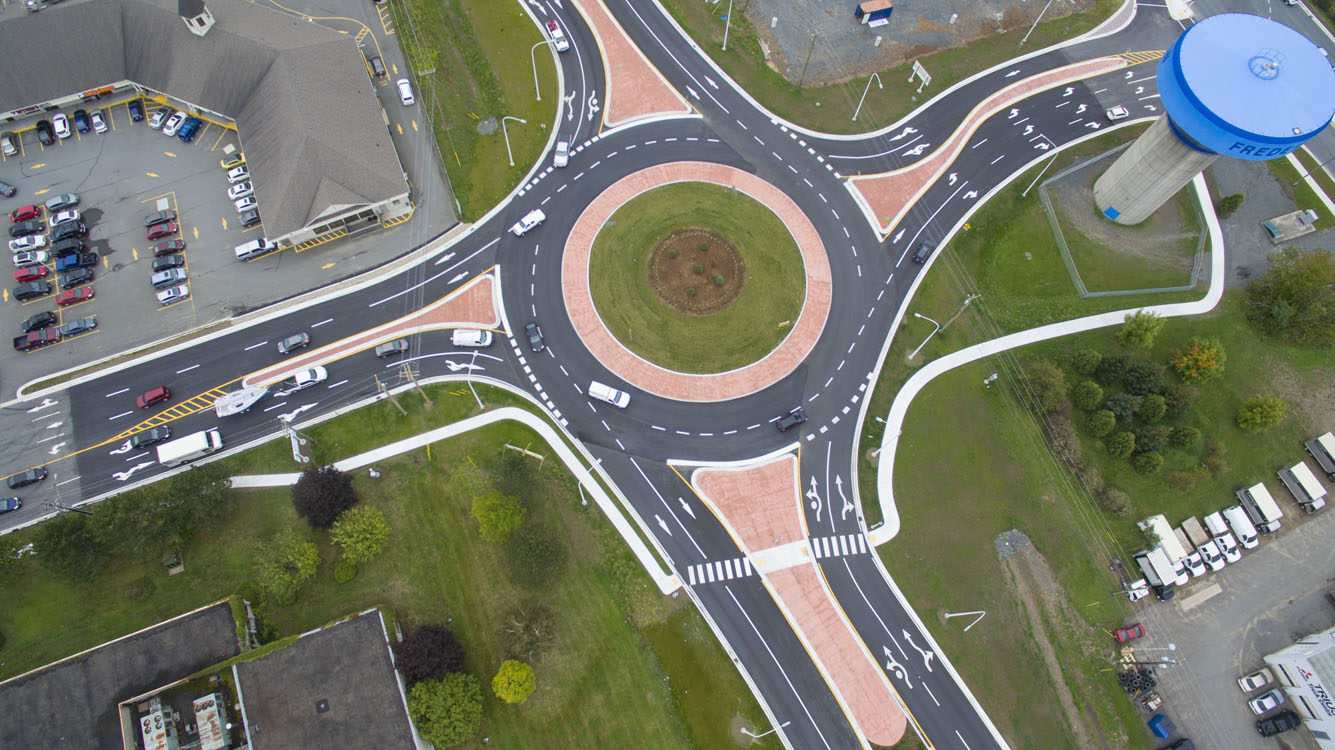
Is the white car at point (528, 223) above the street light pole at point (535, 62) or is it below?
below

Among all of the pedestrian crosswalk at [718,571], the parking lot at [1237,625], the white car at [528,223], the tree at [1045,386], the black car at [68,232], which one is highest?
the black car at [68,232]

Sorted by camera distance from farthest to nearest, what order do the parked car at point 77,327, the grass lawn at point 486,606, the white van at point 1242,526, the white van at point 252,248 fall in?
the white van at point 252,248 → the parked car at point 77,327 → the white van at point 1242,526 → the grass lawn at point 486,606

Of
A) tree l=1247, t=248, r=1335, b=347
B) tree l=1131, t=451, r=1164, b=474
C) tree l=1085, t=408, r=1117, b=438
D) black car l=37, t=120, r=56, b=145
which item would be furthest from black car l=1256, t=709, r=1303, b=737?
black car l=37, t=120, r=56, b=145

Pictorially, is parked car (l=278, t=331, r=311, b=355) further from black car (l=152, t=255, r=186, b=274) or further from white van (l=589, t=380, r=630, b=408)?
white van (l=589, t=380, r=630, b=408)

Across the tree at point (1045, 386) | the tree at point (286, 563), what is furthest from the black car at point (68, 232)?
the tree at point (1045, 386)

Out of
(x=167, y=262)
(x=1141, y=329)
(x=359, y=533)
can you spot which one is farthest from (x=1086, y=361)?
(x=167, y=262)

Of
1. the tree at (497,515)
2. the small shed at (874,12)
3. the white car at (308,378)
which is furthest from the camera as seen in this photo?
the small shed at (874,12)

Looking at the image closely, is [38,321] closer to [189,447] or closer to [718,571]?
[189,447]

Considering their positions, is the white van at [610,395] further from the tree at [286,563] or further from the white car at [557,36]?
the white car at [557,36]
